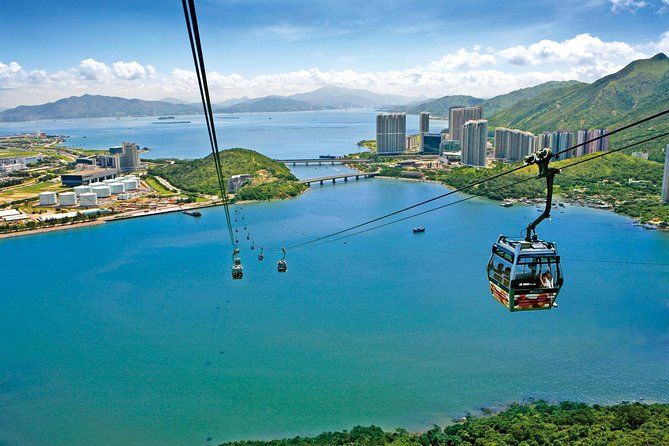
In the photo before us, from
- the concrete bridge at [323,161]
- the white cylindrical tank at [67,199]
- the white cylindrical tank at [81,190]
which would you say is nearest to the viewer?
the white cylindrical tank at [67,199]

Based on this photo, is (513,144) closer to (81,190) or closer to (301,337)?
(81,190)

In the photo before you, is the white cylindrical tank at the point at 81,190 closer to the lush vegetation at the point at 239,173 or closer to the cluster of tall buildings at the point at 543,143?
the lush vegetation at the point at 239,173

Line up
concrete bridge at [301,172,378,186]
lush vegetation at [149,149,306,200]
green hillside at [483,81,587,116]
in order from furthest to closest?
green hillside at [483,81,587,116]
concrete bridge at [301,172,378,186]
lush vegetation at [149,149,306,200]

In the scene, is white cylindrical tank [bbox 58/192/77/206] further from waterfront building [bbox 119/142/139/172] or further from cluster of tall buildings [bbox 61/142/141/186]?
waterfront building [bbox 119/142/139/172]

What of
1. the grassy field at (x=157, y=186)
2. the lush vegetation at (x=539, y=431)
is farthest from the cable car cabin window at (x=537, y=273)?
the grassy field at (x=157, y=186)

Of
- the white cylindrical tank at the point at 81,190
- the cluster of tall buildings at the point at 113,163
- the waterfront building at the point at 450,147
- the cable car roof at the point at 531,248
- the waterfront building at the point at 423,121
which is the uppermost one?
the cable car roof at the point at 531,248

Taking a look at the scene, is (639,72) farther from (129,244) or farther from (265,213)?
(129,244)

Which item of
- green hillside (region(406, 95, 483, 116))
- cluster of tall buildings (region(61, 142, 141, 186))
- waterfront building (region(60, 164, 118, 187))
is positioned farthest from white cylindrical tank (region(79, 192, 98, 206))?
green hillside (region(406, 95, 483, 116))
